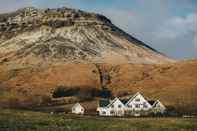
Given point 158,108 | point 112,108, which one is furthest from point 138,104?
point 112,108

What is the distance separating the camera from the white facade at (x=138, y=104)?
153 metres

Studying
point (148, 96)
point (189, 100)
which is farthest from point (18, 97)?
point (189, 100)

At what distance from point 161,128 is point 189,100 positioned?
9780 cm

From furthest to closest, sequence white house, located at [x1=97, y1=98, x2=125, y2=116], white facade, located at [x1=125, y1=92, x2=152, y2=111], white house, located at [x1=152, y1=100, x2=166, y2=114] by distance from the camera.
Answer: white house, located at [x1=97, y1=98, x2=125, y2=116]
white facade, located at [x1=125, y1=92, x2=152, y2=111]
white house, located at [x1=152, y1=100, x2=166, y2=114]

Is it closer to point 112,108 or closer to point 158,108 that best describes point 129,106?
point 112,108

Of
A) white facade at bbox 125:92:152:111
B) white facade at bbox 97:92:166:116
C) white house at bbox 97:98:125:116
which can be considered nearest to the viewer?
white facade at bbox 97:92:166:116

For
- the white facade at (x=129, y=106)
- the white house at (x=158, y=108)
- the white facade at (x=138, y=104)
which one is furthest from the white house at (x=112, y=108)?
the white house at (x=158, y=108)

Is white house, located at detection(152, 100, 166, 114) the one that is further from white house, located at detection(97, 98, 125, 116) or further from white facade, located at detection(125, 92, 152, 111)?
white house, located at detection(97, 98, 125, 116)

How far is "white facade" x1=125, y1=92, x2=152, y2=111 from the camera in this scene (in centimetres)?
15325

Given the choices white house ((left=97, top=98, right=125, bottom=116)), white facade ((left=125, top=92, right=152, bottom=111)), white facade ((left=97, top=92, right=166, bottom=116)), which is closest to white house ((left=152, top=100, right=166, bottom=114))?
white facade ((left=97, top=92, right=166, bottom=116))

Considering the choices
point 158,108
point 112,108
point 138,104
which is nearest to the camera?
point 158,108

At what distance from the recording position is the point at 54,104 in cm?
17975

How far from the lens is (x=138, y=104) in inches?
6068

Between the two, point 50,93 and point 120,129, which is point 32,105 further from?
point 120,129
